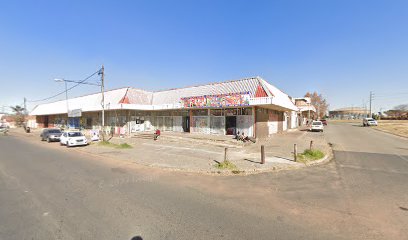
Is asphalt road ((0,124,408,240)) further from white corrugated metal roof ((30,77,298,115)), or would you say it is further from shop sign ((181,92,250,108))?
white corrugated metal roof ((30,77,298,115))

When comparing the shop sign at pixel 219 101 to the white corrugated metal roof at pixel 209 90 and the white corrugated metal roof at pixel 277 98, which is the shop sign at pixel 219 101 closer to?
the white corrugated metal roof at pixel 209 90

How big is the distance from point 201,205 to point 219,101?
15.6m

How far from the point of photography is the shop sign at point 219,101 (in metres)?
18.7

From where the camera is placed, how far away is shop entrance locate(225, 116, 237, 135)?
68.7 feet

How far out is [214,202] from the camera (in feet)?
18.5

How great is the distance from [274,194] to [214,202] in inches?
83.7

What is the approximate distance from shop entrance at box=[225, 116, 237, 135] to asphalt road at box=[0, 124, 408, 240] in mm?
11963

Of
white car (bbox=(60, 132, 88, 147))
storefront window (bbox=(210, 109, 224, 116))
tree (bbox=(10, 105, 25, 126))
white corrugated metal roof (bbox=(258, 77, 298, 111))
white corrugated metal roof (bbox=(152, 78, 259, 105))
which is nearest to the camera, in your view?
white car (bbox=(60, 132, 88, 147))

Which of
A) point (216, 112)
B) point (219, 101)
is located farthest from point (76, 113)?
point (219, 101)

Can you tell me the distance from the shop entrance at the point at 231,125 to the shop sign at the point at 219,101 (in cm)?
208

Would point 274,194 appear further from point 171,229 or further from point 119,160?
point 119,160

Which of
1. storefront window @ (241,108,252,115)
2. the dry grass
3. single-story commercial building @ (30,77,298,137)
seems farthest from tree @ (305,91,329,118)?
storefront window @ (241,108,252,115)

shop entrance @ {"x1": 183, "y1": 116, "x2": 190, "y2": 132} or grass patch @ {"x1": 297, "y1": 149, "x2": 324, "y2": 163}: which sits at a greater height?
shop entrance @ {"x1": 183, "y1": 116, "x2": 190, "y2": 132}

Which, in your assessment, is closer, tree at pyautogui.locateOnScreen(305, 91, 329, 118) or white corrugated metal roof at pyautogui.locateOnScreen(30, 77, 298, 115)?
white corrugated metal roof at pyautogui.locateOnScreen(30, 77, 298, 115)
